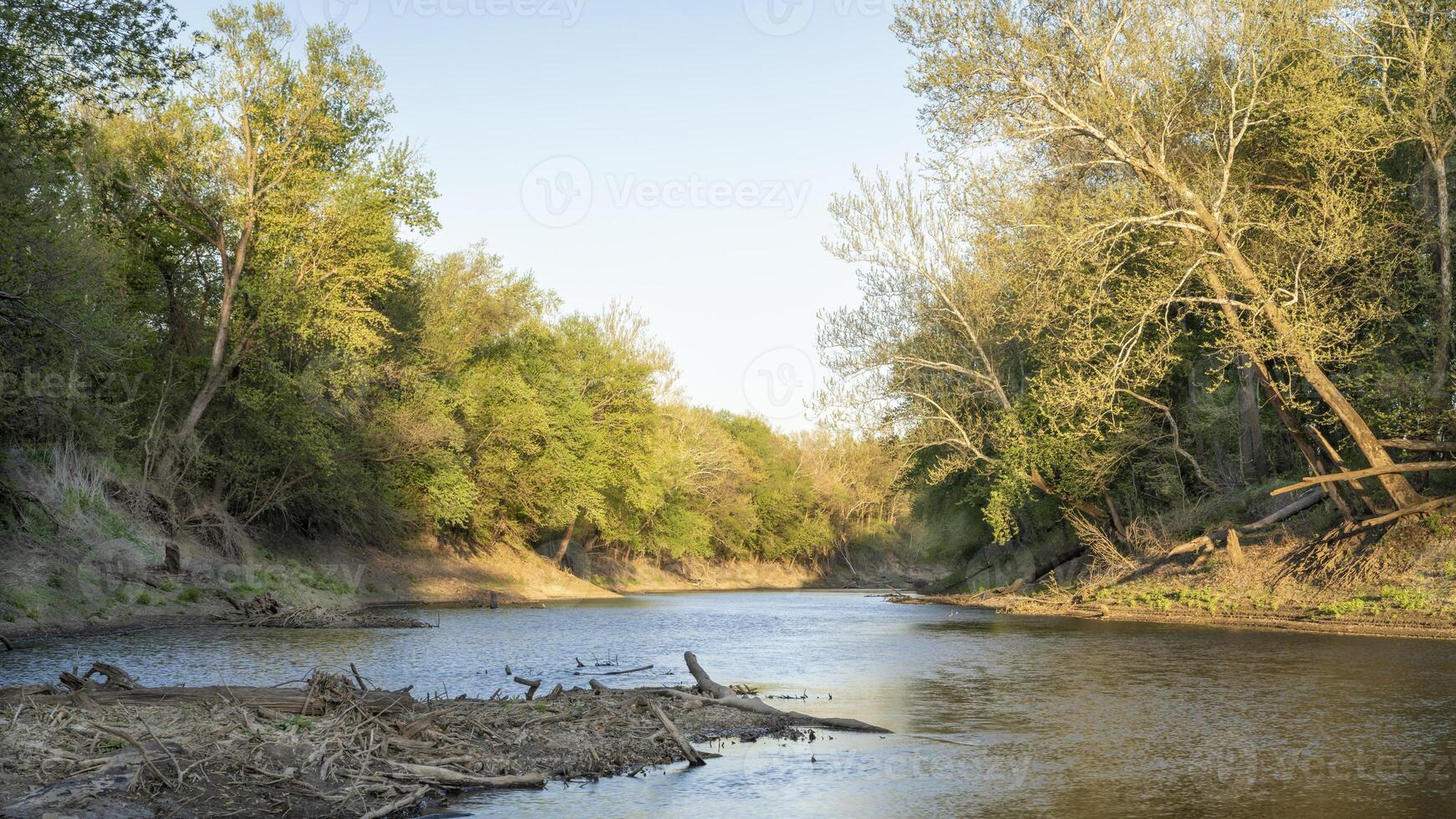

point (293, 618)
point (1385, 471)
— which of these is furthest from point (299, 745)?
point (1385, 471)

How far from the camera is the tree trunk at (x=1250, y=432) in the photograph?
1553 inches

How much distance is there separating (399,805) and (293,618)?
26878mm

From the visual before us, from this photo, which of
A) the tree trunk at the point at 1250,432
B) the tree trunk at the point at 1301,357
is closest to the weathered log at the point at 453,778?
the tree trunk at the point at 1301,357

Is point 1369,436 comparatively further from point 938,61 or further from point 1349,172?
point 938,61

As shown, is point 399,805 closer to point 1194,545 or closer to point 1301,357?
point 1301,357

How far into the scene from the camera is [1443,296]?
28.9 meters

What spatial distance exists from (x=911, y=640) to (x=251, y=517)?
27.6 metres

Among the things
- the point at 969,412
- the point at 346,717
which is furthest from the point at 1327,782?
the point at 969,412

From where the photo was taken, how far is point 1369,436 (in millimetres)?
28250

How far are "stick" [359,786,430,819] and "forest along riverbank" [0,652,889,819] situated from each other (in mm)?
17

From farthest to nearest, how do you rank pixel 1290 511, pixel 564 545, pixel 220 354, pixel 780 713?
pixel 564 545 → pixel 220 354 → pixel 1290 511 → pixel 780 713

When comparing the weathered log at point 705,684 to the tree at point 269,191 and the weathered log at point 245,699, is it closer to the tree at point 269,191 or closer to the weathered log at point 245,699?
the weathered log at point 245,699

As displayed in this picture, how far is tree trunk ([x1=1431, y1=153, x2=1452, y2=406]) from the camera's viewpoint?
91.9 feet

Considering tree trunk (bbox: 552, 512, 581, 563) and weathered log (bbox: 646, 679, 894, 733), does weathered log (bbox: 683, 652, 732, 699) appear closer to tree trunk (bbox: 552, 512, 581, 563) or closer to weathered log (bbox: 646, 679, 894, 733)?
weathered log (bbox: 646, 679, 894, 733)
